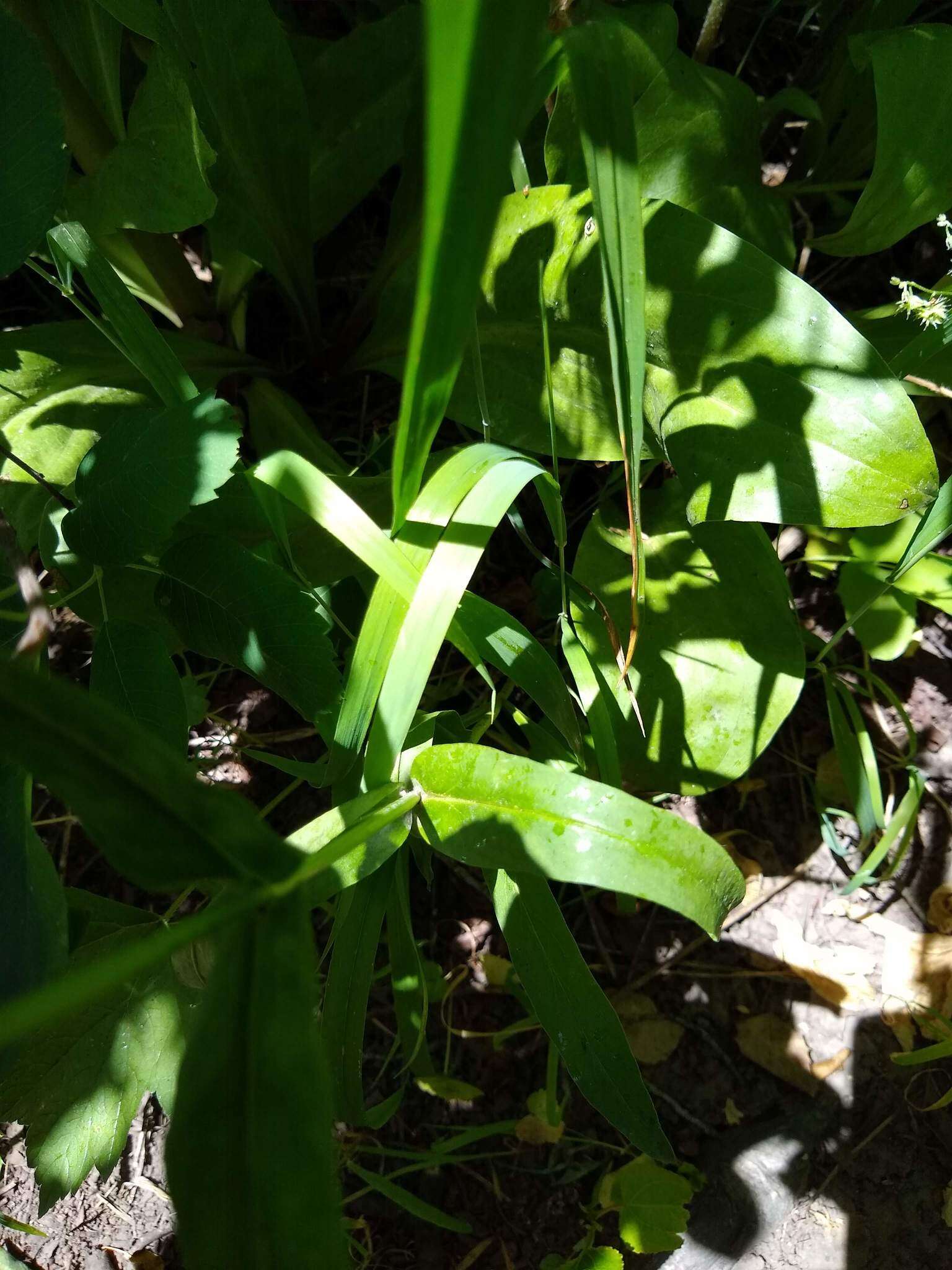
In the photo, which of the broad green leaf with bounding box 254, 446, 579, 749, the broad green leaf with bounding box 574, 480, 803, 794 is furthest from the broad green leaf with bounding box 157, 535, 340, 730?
the broad green leaf with bounding box 574, 480, 803, 794

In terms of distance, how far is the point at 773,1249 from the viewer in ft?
3.43

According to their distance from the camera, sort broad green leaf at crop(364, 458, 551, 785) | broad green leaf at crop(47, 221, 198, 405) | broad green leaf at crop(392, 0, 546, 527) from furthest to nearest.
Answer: broad green leaf at crop(47, 221, 198, 405), broad green leaf at crop(364, 458, 551, 785), broad green leaf at crop(392, 0, 546, 527)

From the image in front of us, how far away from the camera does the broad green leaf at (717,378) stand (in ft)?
2.38

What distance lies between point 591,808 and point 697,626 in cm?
47

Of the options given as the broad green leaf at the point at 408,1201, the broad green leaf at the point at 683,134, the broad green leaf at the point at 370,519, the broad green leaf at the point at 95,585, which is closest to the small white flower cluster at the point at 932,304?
the broad green leaf at the point at 683,134

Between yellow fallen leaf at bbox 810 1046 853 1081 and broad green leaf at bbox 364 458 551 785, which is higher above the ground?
broad green leaf at bbox 364 458 551 785

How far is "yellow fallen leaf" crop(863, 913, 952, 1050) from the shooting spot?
3.65ft

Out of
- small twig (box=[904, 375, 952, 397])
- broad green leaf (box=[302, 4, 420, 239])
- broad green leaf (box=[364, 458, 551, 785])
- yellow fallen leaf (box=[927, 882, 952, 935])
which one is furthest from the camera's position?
yellow fallen leaf (box=[927, 882, 952, 935])

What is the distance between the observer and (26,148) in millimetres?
645

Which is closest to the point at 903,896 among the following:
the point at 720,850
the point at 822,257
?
the point at 720,850

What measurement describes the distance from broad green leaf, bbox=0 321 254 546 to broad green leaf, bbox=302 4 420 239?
302mm

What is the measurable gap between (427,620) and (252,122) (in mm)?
712

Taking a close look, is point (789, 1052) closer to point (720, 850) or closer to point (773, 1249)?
point (773, 1249)

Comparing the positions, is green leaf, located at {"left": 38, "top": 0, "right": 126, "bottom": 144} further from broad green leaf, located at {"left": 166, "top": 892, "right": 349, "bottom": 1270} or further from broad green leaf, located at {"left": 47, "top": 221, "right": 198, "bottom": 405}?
broad green leaf, located at {"left": 166, "top": 892, "right": 349, "bottom": 1270}
